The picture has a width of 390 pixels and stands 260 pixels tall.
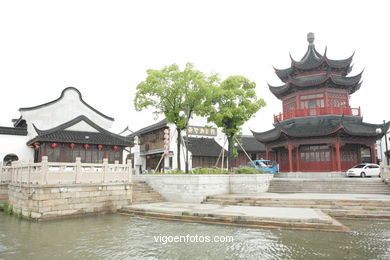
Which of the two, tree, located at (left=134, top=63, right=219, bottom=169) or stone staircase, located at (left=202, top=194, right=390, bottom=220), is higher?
tree, located at (left=134, top=63, right=219, bottom=169)

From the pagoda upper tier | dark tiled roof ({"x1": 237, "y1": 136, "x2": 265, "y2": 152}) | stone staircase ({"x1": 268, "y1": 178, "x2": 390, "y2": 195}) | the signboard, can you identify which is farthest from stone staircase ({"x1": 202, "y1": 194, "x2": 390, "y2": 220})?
dark tiled roof ({"x1": 237, "y1": 136, "x2": 265, "y2": 152})

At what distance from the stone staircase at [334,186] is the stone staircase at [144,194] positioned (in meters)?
7.65

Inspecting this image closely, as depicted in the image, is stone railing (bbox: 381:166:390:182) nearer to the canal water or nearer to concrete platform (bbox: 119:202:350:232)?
the canal water

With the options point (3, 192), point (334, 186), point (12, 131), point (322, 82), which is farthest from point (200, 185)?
point (12, 131)

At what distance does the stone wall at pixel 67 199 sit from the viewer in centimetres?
1296

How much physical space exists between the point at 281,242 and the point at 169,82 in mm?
14213

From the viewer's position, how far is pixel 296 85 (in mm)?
25766

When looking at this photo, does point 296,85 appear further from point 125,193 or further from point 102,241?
point 102,241

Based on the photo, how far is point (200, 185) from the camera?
54.9 ft

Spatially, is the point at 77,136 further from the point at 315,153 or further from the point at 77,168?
the point at 315,153

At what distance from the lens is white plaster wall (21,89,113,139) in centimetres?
2633

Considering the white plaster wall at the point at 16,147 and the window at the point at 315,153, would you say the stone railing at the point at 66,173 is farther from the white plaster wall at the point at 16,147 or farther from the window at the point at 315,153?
the window at the point at 315,153

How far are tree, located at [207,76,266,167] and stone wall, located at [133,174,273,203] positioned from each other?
11.5 ft

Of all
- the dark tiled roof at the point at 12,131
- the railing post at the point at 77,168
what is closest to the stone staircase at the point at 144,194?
the railing post at the point at 77,168
